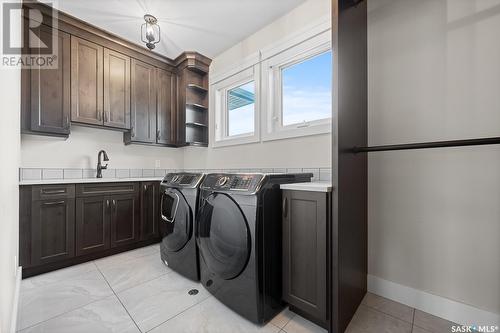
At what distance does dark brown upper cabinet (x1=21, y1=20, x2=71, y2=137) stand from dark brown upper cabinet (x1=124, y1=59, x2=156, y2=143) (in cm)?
65

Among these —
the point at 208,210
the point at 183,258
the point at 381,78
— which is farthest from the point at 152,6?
the point at 183,258

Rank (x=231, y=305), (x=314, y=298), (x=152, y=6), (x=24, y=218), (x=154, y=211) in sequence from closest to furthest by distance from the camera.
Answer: (x=314, y=298) → (x=231, y=305) → (x=24, y=218) → (x=152, y=6) → (x=154, y=211)

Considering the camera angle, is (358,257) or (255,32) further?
(255,32)

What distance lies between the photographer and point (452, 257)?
1.34 meters

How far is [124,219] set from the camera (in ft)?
8.07

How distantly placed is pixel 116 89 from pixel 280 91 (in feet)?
6.54

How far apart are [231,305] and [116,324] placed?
2.32 feet

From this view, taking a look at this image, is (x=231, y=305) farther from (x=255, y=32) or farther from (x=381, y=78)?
(x=255, y=32)

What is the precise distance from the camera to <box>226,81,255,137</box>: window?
2.69 meters

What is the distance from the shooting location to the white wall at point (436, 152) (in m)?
1.24

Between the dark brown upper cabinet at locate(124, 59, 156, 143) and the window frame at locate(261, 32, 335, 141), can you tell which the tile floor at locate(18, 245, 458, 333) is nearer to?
the window frame at locate(261, 32, 335, 141)

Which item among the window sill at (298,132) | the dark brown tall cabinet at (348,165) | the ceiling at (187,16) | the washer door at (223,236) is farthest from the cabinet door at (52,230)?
the dark brown tall cabinet at (348,165)

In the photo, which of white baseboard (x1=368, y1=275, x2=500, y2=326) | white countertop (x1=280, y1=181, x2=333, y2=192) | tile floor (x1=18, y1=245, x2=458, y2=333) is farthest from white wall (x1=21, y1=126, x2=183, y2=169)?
white baseboard (x1=368, y1=275, x2=500, y2=326)

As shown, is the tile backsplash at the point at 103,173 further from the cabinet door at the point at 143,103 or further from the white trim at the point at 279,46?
the white trim at the point at 279,46
